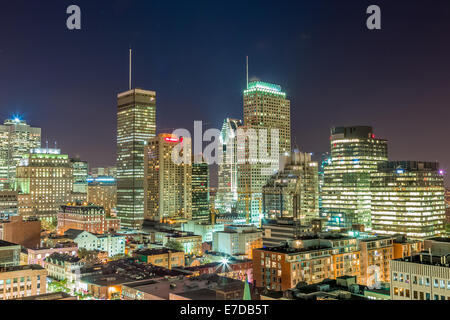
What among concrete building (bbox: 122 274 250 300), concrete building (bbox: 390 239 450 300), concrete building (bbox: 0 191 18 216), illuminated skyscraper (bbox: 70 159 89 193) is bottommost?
concrete building (bbox: 122 274 250 300)

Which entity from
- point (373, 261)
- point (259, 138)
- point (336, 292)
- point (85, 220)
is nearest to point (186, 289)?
point (336, 292)

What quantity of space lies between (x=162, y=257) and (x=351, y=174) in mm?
52374

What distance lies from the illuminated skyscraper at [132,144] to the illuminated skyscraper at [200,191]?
14889 millimetres

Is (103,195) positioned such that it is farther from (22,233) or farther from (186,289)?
(186,289)

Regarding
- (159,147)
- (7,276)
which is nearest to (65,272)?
(7,276)

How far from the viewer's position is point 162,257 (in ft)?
184

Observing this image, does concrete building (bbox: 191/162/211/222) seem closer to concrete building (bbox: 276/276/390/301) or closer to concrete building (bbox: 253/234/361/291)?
concrete building (bbox: 253/234/361/291)

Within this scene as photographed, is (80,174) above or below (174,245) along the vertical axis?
above

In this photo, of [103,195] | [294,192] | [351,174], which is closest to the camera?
[294,192]

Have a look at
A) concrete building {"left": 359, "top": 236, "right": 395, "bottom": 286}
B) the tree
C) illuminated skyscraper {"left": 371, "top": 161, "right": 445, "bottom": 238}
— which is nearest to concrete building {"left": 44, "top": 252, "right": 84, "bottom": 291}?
the tree

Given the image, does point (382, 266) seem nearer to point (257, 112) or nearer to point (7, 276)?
point (7, 276)

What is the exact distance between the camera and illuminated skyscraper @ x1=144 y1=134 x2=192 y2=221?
106 m

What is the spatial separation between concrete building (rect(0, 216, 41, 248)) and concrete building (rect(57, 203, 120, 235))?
18.2 meters

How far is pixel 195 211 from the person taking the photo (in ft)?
384
